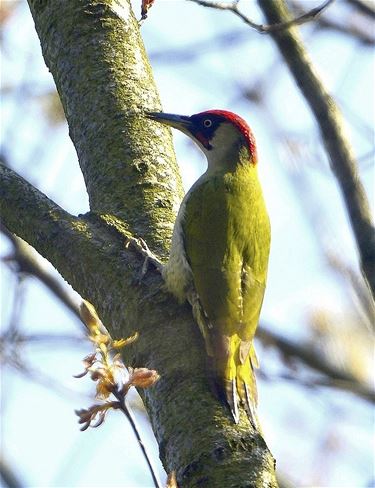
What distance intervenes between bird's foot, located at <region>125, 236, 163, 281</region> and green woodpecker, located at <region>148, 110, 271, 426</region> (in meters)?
0.05

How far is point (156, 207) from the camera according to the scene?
3.61 m

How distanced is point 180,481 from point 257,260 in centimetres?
194

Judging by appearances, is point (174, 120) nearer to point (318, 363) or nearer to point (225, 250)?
point (225, 250)

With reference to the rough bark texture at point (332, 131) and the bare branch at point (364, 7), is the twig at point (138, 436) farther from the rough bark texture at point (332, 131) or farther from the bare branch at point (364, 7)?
the bare branch at point (364, 7)

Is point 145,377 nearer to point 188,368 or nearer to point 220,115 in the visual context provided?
point 188,368

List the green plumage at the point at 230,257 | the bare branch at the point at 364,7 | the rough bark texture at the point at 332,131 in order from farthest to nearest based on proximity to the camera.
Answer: the bare branch at the point at 364,7
the green plumage at the point at 230,257
the rough bark texture at the point at 332,131

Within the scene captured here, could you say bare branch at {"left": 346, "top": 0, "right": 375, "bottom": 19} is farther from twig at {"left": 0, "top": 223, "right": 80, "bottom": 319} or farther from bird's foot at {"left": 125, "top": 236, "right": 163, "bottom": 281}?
twig at {"left": 0, "top": 223, "right": 80, "bottom": 319}

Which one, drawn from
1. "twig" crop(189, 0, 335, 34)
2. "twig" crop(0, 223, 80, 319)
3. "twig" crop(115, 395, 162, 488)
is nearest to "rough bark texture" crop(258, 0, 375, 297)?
"twig" crop(189, 0, 335, 34)

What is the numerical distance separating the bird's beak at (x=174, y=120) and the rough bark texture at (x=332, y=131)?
0.56 m

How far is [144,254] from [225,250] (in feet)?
3.47

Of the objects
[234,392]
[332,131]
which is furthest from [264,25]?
[234,392]

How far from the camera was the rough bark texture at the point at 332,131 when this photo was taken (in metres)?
3.03

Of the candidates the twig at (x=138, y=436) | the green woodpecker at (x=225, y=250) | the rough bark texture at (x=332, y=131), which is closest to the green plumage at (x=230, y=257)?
the green woodpecker at (x=225, y=250)

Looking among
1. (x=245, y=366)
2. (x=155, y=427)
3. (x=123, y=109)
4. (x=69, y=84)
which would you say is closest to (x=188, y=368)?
(x=155, y=427)
